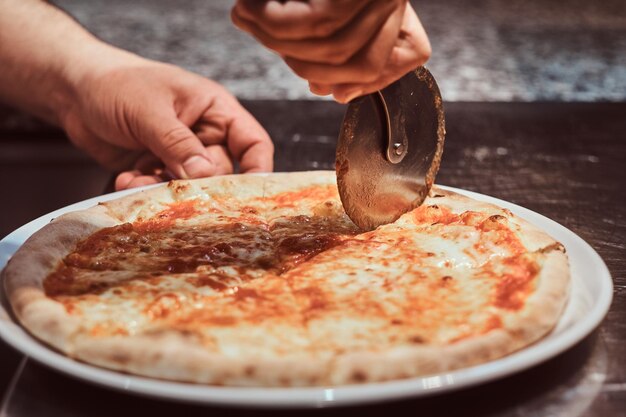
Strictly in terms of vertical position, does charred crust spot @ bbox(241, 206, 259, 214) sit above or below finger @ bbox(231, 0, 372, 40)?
below

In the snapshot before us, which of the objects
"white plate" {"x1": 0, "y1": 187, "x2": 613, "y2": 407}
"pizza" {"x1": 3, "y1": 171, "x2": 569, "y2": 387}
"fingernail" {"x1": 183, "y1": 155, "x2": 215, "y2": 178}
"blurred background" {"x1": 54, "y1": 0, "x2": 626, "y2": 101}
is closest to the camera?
"white plate" {"x1": 0, "y1": 187, "x2": 613, "y2": 407}

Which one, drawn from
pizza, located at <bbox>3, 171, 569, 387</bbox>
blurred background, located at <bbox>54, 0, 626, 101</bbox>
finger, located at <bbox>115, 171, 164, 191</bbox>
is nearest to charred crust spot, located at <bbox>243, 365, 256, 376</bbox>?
pizza, located at <bbox>3, 171, 569, 387</bbox>

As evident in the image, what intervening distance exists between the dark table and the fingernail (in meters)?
0.35

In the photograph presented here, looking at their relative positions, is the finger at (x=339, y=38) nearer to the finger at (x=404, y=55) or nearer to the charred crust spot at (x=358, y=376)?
Result: the finger at (x=404, y=55)

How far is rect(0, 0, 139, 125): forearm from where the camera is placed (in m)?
2.65

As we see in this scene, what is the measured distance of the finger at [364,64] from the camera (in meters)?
1.25

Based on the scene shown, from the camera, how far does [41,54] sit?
2752mm

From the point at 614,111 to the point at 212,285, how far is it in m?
2.18

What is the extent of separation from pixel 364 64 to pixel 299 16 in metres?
0.15

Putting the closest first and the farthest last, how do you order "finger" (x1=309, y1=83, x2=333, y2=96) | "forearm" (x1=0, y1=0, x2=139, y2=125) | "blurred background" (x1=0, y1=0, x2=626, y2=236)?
"finger" (x1=309, y1=83, x2=333, y2=96) → "forearm" (x1=0, y1=0, x2=139, y2=125) → "blurred background" (x1=0, y1=0, x2=626, y2=236)

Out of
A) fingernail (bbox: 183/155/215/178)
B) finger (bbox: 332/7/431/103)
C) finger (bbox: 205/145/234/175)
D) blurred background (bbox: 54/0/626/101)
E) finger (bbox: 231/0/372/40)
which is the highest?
finger (bbox: 231/0/372/40)

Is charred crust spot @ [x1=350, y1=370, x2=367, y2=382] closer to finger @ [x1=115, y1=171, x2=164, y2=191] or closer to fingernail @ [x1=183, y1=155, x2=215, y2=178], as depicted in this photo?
fingernail @ [x1=183, y1=155, x2=215, y2=178]

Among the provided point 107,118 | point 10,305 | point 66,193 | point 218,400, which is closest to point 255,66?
point 66,193

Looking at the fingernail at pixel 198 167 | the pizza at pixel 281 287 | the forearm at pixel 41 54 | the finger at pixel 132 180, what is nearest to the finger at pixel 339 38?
the pizza at pixel 281 287
